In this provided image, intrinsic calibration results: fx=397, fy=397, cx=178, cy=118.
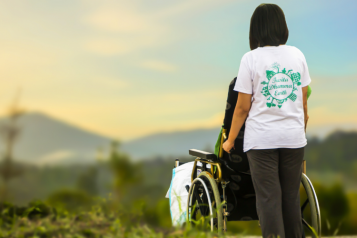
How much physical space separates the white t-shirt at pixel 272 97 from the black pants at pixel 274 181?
0.21 ft

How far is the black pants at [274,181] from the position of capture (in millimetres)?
2162

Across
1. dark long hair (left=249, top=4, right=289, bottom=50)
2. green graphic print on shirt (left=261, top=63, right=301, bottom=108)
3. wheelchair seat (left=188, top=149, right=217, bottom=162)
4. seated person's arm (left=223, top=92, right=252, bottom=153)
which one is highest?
dark long hair (left=249, top=4, right=289, bottom=50)

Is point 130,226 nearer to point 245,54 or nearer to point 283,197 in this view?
point 283,197

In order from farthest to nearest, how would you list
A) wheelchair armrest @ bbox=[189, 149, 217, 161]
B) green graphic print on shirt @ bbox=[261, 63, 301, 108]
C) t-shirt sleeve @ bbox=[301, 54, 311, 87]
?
1. wheelchair armrest @ bbox=[189, 149, 217, 161]
2. t-shirt sleeve @ bbox=[301, 54, 311, 87]
3. green graphic print on shirt @ bbox=[261, 63, 301, 108]

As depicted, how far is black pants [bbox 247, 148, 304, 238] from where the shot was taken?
2162 mm

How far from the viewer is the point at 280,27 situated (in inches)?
87.1

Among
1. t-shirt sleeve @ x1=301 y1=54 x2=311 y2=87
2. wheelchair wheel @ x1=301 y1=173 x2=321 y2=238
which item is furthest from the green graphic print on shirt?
wheelchair wheel @ x1=301 y1=173 x2=321 y2=238

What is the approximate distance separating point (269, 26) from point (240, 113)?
0.51 m

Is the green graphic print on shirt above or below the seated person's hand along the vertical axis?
above

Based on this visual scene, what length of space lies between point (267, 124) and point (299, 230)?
0.69 m

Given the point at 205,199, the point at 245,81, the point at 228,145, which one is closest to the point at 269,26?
the point at 245,81

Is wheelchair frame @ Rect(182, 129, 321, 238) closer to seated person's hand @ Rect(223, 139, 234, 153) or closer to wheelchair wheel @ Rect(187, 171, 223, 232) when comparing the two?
wheelchair wheel @ Rect(187, 171, 223, 232)

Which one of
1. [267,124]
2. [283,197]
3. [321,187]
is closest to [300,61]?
[267,124]

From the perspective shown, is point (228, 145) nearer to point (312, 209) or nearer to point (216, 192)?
point (216, 192)
